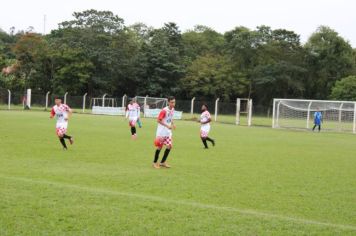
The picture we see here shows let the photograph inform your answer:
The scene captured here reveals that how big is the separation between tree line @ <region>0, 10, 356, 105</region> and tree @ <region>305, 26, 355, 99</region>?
0.14m

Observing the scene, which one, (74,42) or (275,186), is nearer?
(275,186)

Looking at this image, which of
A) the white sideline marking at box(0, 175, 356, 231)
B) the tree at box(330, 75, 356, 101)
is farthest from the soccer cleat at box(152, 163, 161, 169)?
the tree at box(330, 75, 356, 101)

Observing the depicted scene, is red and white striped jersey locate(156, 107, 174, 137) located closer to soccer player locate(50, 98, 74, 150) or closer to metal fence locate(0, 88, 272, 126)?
soccer player locate(50, 98, 74, 150)

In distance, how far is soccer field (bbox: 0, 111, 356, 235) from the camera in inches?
272

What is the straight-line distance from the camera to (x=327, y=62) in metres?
69.7

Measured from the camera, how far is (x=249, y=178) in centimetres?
1165

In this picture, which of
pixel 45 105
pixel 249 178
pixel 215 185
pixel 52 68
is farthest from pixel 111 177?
pixel 52 68

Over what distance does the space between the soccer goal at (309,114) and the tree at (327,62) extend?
1098 inches

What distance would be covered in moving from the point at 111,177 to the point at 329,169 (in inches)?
256

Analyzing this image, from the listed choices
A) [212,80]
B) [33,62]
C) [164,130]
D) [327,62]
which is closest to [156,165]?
[164,130]

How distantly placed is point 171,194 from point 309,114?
112 feet

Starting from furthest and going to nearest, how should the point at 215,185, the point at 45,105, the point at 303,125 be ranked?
the point at 45,105 → the point at 303,125 → the point at 215,185

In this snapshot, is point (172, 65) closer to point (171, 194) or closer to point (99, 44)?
point (99, 44)

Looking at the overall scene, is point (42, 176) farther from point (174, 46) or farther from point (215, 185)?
point (174, 46)
